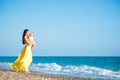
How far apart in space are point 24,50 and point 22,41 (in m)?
0.45

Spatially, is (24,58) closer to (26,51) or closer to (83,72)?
(26,51)

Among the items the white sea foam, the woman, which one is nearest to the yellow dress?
the woman

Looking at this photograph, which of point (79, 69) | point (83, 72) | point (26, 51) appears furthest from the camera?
point (79, 69)

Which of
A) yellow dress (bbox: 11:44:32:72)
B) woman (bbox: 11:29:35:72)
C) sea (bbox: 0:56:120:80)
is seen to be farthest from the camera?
sea (bbox: 0:56:120:80)

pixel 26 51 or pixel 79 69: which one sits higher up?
pixel 26 51

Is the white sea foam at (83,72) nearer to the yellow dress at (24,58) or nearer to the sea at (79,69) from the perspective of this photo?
the sea at (79,69)

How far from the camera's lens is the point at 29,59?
15164 mm

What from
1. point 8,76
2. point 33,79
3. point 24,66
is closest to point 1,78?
point 8,76

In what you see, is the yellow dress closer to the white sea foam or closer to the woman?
the woman

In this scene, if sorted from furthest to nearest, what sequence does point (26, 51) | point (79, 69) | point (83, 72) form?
1. point (79, 69)
2. point (83, 72)
3. point (26, 51)

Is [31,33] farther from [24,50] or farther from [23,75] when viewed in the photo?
[23,75]

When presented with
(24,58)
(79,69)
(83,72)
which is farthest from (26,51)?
(79,69)

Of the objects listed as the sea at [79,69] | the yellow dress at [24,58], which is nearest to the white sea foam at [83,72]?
the sea at [79,69]

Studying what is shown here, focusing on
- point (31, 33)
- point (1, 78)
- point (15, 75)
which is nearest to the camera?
point (1, 78)
